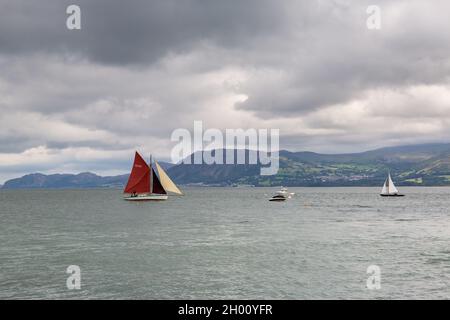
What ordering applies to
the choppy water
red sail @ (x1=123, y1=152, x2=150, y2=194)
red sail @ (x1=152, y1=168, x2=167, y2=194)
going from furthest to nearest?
red sail @ (x1=152, y1=168, x2=167, y2=194)
red sail @ (x1=123, y1=152, x2=150, y2=194)
the choppy water

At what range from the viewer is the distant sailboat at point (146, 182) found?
169 metres

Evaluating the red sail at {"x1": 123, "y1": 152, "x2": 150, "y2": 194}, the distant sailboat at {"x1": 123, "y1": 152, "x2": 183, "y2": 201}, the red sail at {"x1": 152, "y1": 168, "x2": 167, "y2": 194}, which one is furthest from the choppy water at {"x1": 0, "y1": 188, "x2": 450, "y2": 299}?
the red sail at {"x1": 152, "y1": 168, "x2": 167, "y2": 194}

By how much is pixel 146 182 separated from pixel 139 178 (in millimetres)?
6323

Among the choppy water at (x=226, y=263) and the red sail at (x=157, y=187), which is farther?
the red sail at (x=157, y=187)

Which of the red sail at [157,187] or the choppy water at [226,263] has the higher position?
the red sail at [157,187]

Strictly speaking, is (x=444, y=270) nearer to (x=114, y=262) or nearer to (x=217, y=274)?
(x=217, y=274)

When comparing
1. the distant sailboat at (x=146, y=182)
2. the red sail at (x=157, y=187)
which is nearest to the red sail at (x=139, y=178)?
the distant sailboat at (x=146, y=182)

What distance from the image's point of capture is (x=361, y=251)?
59.9 meters

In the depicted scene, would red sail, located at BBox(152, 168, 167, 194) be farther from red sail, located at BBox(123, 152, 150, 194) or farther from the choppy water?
the choppy water

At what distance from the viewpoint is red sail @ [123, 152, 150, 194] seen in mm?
166200

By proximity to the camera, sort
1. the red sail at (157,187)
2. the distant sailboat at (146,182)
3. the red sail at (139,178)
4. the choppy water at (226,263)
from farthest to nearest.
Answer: the red sail at (157,187)
the distant sailboat at (146,182)
the red sail at (139,178)
the choppy water at (226,263)

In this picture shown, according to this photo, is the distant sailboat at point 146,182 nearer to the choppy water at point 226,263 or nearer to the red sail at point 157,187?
the red sail at point 157,187
